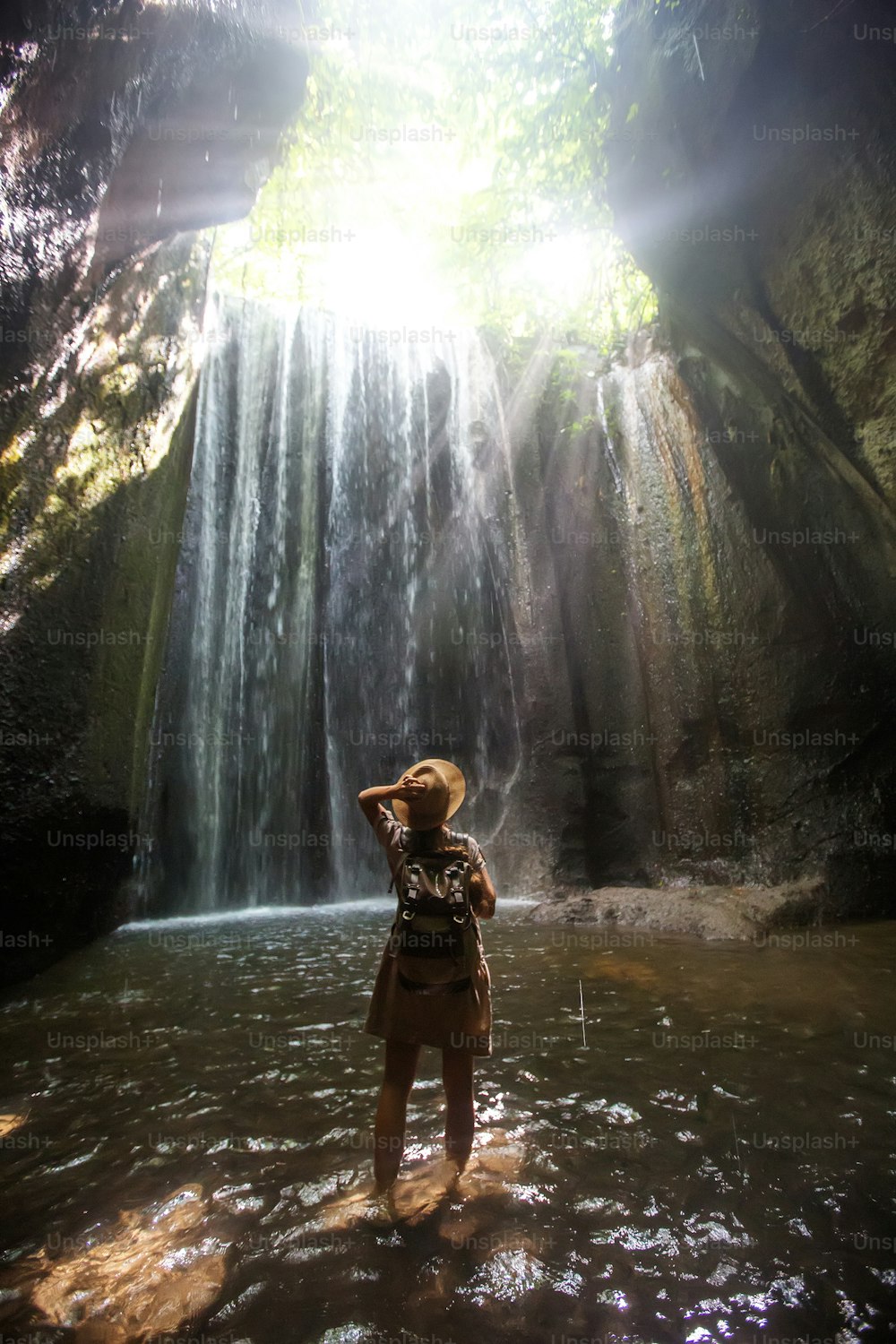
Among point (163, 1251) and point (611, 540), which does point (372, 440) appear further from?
point (163, 1251)

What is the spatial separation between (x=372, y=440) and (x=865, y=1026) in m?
12.5

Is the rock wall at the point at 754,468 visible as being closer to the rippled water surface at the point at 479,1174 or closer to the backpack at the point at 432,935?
the rippled water surface at the point at 479,1174

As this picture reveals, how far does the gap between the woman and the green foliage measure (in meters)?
9.52

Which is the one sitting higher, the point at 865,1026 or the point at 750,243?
the point at 750,243

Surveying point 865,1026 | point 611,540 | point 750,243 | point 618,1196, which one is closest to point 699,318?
point 750,243

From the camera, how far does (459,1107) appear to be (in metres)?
2.53

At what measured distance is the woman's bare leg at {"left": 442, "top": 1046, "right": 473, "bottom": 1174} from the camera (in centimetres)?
251

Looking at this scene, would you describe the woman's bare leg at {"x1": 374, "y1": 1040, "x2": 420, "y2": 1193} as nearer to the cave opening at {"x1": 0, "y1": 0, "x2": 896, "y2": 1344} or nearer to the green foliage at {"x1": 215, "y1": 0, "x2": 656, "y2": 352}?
the cave opening at {"x1": 0, "y1": 0, "x2": 896, "y2": 1344}

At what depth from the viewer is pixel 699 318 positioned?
30.0ft

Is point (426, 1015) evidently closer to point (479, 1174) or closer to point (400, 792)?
point (479, 1174)

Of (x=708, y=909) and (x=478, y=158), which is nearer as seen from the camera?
(x=708, y=909)

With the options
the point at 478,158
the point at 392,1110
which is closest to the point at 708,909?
the point at 392,1110

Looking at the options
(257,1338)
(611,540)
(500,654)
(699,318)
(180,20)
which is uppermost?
(180,20)

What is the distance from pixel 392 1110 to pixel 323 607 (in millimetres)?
11294
